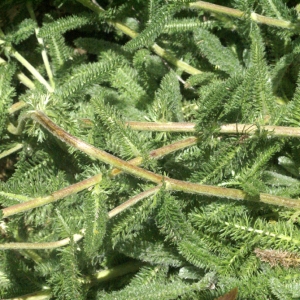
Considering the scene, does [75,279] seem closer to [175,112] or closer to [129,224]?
[129,224]

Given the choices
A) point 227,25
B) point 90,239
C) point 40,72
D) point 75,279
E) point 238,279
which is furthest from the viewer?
point 40,72

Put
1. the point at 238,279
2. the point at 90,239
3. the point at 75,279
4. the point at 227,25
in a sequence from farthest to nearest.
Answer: the point at 227,25
the point at 238,279
the point at 75,279
the point at 90,239

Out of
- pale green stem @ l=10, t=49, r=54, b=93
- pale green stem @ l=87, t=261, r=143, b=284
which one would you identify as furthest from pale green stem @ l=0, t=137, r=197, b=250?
pale green stem @ l=10, t=49, r=54, b=93

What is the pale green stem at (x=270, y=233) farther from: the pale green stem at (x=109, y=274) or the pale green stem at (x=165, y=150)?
the pale green stem at (x=109, y=274)

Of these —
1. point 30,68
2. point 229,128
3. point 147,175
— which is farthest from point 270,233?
point 30,68

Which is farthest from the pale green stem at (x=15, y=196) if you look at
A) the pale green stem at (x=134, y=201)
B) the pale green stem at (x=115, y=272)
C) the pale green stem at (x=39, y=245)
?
the pale green stem at (x=115, y=272)

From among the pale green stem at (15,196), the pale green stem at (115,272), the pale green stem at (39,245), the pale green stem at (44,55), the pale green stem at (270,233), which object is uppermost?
the pale green stem at (44,55)

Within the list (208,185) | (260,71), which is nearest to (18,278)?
(208,185)

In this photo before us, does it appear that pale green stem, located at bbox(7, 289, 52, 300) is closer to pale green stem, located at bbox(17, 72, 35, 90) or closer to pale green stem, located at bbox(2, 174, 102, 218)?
pale green stem, located at bbox(2, 174, 102, 218)
